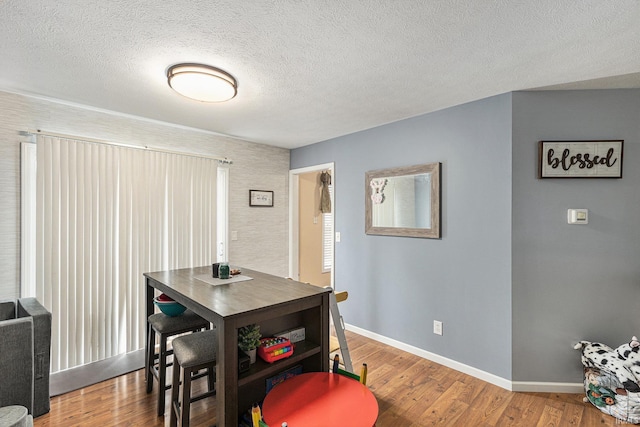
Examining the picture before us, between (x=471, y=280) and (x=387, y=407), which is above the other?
(x=471, y=280)

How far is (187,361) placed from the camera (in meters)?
1.68

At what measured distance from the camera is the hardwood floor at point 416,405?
6.75 ft

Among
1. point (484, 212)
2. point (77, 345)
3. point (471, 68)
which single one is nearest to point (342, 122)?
point (471, 68)

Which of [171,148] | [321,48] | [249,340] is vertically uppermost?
[321,48]

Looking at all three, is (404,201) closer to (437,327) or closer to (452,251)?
(452,251)

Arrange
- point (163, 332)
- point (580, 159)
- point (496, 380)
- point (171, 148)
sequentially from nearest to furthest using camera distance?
1. point (163, 332)
2. point (580, 159)
3. point (496, 380)
4. point (171, 148)

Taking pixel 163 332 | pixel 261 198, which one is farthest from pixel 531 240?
pixel 261 198

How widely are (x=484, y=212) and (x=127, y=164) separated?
3.34m

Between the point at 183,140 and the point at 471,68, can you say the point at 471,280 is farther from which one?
the point at 183,140

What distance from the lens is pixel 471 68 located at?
2.03 meters

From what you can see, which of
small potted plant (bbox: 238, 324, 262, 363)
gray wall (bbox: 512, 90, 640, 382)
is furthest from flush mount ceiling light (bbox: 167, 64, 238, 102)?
gray wall (bbox: 512, 90, 640, 382)

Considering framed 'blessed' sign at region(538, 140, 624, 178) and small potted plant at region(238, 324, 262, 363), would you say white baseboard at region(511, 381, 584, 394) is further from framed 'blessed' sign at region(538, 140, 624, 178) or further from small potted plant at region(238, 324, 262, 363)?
small potted plant at region(238, 324, 262, 363)

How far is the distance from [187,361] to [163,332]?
1.85 ft

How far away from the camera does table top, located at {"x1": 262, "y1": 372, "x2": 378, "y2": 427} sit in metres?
1.32
